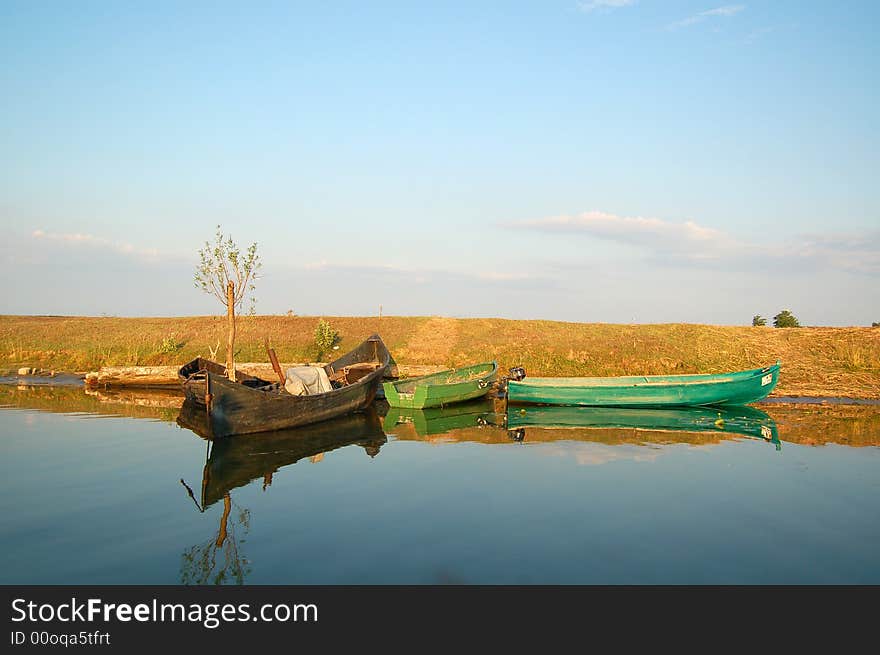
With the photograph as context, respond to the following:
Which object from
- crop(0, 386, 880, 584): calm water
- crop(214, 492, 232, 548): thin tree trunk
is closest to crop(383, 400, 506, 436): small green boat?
crop(0, 386, 880, 584): calm water

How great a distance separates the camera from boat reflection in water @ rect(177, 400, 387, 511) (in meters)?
15.6

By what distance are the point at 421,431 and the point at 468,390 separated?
6839mm

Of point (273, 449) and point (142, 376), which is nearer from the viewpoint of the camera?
point (273, 449)

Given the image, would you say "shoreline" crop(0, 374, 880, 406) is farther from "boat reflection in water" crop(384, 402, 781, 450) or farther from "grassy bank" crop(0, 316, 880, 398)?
"boat reflection in water" crop(384, 402, 781, 450)

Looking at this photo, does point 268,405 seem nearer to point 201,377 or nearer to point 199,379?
point 199,379

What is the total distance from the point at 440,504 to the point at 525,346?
2682cm

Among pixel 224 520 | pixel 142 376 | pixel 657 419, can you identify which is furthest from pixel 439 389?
pixel 142 376

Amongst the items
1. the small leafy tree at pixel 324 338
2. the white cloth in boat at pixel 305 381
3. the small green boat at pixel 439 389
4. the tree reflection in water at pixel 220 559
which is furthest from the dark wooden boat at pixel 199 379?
the tree reflection in water at pixel 220 559

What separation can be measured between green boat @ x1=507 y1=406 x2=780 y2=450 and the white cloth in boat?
290 inches

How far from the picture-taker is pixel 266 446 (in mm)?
19672

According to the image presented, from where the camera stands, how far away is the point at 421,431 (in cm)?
2294

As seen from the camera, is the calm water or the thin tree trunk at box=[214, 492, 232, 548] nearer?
the calm water
